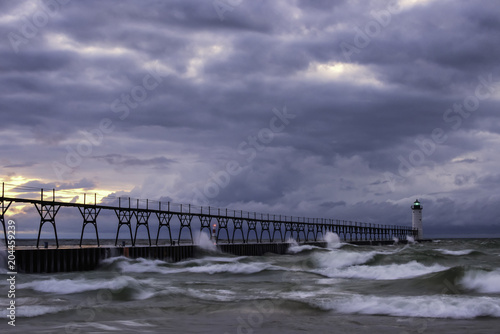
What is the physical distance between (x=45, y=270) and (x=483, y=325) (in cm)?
2893

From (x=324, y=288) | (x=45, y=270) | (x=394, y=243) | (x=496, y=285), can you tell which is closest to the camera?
(x=496, y=285)

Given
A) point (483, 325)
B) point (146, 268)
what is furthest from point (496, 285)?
point (146, 268)

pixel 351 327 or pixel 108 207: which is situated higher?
pixel 108 207

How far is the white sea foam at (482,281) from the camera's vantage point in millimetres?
24875

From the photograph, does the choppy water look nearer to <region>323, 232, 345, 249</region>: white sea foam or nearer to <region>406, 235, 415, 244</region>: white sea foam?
<region>323, 232, 345, 249</region>: white sea foam

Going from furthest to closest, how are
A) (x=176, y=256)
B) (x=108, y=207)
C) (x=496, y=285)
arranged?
(x=176, y=256)
(x=108, y=207)
(x=496, y=285)

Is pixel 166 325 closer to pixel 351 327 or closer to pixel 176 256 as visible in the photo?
pixel 351 327

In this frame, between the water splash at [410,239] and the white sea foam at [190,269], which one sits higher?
the white sea foam at [190,269]

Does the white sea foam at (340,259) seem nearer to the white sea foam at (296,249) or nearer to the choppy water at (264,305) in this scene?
the choppy water at (264,305)

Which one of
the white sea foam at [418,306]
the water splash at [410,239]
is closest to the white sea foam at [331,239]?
the water splash at [410,239]

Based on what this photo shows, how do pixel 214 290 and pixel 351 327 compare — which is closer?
pixel 351 327

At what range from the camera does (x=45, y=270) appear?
36562 millimetres

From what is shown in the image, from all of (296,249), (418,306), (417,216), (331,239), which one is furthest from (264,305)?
(417,216)

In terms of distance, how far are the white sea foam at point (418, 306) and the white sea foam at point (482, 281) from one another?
4328 mm
